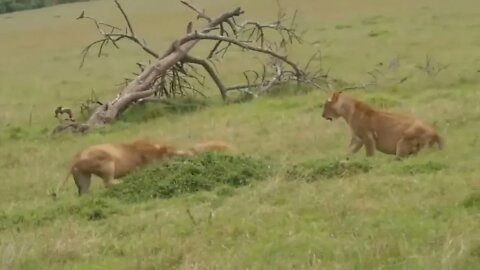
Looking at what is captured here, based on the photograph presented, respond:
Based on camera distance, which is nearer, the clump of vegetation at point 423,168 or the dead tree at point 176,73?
the clump of vegetation at point 423,168

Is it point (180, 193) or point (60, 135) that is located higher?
point (180, 193)

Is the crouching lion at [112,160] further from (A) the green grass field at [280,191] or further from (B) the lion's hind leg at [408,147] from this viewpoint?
(B) the lion's hind leg at [408,147]

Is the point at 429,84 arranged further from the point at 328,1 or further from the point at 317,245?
the point at 328,1

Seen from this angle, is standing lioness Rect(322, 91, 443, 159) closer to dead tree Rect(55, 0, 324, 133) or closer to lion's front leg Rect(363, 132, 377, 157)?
lion's front leg Rect(363, 132, 377, 157)

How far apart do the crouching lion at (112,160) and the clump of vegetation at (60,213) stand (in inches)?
48.7

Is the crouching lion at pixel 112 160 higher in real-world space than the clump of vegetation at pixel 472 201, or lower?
lower

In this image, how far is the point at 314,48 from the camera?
26875 millimetres

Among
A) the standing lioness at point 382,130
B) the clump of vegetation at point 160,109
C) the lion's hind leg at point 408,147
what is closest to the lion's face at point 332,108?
the standing lioness at point 382,130

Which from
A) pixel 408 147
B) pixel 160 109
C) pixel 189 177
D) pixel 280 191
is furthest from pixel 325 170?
pixel 160 109

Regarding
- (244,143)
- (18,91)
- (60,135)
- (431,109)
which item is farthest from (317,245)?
(18,91)

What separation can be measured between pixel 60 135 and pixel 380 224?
9.82m

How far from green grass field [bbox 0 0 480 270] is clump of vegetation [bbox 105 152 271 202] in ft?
0.78

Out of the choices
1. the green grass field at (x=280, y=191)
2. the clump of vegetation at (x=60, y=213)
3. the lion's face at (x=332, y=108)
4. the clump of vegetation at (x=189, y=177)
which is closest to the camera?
the green grass field at (x=280, y=191)

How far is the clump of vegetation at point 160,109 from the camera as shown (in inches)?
661
